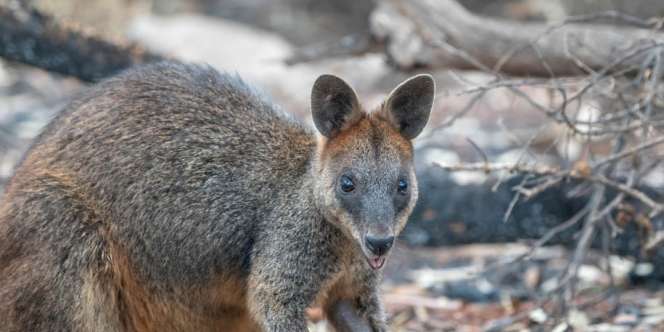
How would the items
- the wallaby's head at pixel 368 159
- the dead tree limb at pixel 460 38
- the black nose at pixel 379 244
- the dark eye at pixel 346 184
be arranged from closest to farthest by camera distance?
1. the black nose at pixel 379 244
2. the wallaby's head at pixel 368 159
3. the dark eye at pixel 346 184
4. the dead tree limb at pixel 460 38

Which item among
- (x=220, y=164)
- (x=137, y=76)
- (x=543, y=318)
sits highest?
(x=137, y=76)

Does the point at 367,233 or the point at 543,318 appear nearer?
the point at 367,233

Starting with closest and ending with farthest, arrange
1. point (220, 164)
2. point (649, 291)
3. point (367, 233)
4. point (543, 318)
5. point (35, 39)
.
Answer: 1. point (367, 233)
2. point (220, 164)
3. point (543, 318)
4. point (649, 291)
5. point (35, 39)

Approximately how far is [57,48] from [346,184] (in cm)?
407

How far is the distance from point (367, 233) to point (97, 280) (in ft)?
4.66

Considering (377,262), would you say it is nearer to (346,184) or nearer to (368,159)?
(346,184)

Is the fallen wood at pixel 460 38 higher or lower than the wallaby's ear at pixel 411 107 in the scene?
higher

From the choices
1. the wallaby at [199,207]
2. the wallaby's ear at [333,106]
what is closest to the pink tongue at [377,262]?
the wallaby at [199,207]

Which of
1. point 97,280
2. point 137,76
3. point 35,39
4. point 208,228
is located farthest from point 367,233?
point 35,39

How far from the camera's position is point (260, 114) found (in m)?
5.49

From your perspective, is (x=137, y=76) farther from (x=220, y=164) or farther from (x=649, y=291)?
(x=649, y=291)

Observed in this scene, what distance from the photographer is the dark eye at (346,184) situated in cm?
479

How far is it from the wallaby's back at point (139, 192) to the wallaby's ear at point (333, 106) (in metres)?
0.32

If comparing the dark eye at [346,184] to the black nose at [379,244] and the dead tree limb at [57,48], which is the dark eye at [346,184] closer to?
the black nose at [379,244]
